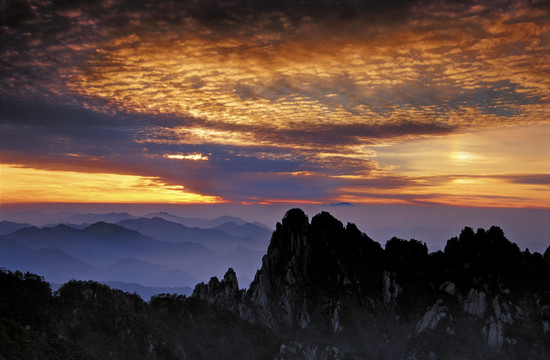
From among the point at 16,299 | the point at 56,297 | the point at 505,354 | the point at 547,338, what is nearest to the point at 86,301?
the point at 56,297

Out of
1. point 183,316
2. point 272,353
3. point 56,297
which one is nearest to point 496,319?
point 272,353

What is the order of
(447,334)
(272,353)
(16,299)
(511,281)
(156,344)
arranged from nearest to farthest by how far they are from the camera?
(16,299), (156,344), (272,353), (447,334), (511,281)

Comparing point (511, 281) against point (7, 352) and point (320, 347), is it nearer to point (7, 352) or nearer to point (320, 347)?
point (320, 347)

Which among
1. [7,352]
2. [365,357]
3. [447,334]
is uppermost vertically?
[7,352]

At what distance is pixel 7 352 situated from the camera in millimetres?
86875

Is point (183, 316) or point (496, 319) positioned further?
point (496, 319)

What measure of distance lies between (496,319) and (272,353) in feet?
312

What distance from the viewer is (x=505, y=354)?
172 metres

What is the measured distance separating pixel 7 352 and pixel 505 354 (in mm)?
166398

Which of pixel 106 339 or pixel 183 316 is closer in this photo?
pixel 106 339

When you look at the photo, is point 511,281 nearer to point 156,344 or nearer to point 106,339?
point 156,344

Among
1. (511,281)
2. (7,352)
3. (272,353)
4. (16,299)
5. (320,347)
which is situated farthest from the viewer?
(511,281)

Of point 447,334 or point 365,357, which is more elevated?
point 447,334

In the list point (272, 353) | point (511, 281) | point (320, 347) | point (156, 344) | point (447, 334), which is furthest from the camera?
point (511, 281)
